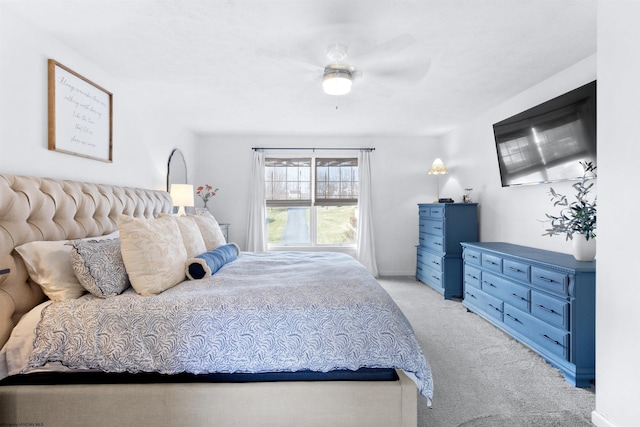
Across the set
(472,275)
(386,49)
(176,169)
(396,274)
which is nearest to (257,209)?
(176,169)

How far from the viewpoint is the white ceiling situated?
202 centimetres

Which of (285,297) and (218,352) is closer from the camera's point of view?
(218,352)

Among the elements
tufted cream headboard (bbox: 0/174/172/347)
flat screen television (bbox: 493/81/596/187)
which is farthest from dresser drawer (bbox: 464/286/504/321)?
tufted cream headboard (bbox: 0/174/172/347)

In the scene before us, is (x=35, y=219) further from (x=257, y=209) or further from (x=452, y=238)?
(x=452, y=238)

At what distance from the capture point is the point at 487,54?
2.65 meters

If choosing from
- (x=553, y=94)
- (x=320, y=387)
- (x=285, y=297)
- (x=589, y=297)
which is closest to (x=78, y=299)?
(x=285, y=297)

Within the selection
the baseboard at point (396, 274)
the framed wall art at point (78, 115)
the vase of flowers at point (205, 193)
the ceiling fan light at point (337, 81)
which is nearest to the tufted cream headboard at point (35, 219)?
the framed wall art at point (78, 115)

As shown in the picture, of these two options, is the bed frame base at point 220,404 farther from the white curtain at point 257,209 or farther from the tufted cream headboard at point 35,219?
the white curtain at point 257,209

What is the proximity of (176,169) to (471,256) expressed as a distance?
389 cm

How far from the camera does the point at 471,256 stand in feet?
12.5

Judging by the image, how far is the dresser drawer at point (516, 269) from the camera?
2.80 metres
